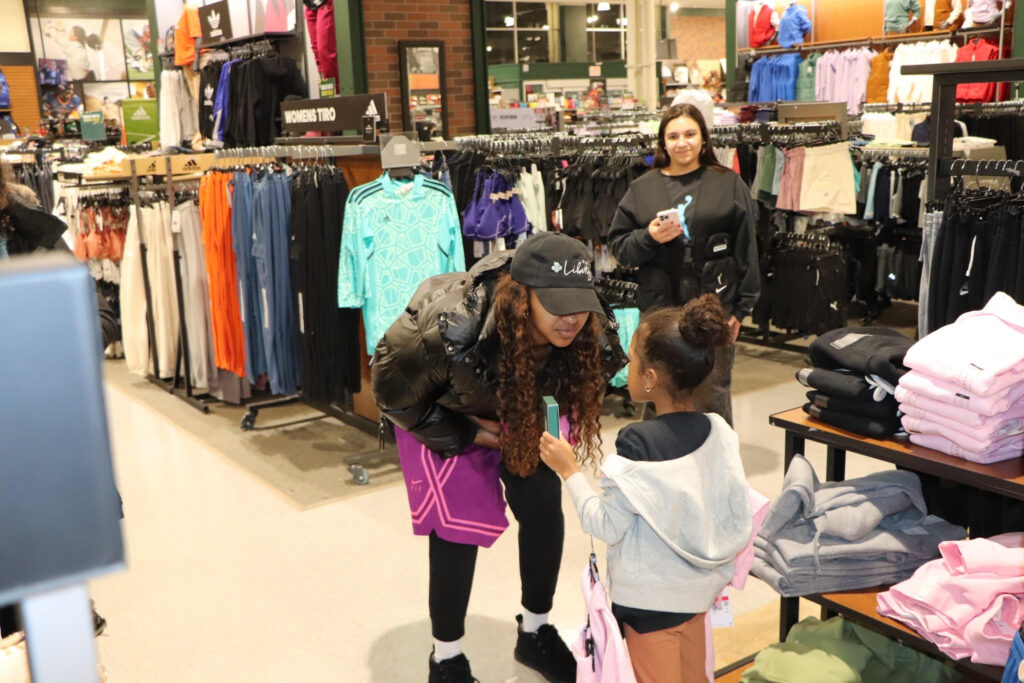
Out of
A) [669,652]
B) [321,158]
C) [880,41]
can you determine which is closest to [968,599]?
[669,652]

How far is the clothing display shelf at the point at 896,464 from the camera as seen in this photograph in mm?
2037

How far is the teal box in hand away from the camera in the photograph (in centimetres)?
219

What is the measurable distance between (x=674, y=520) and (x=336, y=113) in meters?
3.67

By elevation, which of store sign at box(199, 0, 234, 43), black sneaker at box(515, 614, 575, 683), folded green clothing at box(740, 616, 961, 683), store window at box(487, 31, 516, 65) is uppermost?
store window at box(487, 31, 516, 65)

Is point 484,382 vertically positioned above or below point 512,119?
below

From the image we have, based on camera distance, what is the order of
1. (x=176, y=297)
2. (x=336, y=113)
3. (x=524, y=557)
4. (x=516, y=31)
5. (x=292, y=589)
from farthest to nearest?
(x=516, y=31), (x=176, y=297), (x=336, y=113), (x=292, y=589), (x=524, y=557)

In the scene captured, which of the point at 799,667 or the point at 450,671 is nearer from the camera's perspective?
the point at 799,667

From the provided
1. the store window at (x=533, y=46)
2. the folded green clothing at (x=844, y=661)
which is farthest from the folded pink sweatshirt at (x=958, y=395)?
the store window at (x=533, y=46)

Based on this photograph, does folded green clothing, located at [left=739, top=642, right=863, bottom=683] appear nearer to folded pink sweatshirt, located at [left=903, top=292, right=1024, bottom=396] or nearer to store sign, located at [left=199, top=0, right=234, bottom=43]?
folded pink sweatshirt, located at [left=903, top=292, right=1024, bottom=396]

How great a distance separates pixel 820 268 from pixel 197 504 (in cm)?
419

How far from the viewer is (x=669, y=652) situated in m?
2.19

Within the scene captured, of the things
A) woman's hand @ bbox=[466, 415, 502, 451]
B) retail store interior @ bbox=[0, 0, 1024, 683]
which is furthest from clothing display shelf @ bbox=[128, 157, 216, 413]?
woman's hand @ bbox=[466, 415, 502, 451]

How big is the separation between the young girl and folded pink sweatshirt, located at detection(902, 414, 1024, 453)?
48 cm

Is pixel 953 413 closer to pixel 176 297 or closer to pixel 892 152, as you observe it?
pixel 176 297
